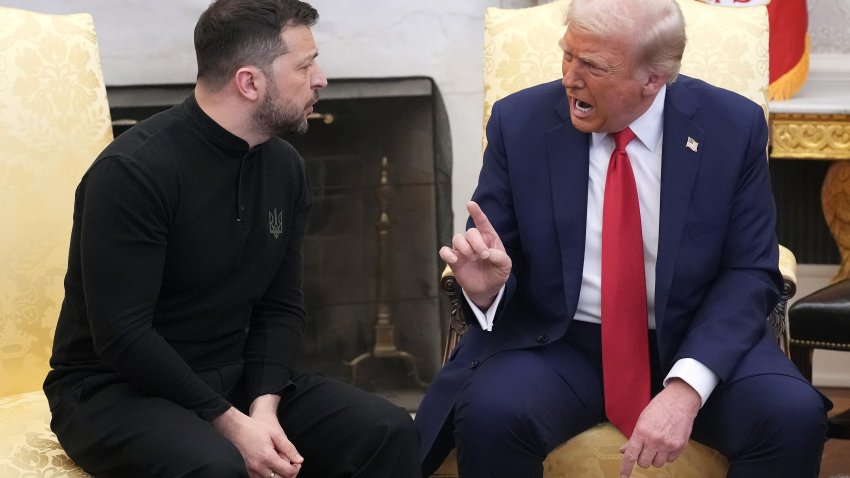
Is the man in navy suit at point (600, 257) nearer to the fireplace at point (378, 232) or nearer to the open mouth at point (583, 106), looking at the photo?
the open mouth at point (583, 106)

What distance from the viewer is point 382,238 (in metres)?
3.71

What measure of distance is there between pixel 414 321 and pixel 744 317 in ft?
5.58

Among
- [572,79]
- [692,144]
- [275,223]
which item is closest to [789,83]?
[692,144]

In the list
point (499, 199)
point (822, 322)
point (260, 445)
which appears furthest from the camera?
point (822, 322)

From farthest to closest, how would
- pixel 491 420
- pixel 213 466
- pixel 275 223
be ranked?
pixel 275 223 → pixel 491 420 → pixel 213 466

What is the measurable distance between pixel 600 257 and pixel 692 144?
0.91 feet

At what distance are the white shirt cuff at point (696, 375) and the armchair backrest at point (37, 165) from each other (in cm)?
126

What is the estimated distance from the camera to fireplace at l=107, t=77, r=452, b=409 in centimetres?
366

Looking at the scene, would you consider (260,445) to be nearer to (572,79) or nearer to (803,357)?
(572,79)

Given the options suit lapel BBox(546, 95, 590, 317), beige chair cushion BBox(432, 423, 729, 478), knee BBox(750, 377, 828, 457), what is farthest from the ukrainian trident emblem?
knee BBox(750, 377, 828, 457)

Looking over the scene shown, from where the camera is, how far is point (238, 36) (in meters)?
2.07

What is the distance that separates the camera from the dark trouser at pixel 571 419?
6.63ft

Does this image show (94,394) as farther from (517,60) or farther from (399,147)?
(399,147)

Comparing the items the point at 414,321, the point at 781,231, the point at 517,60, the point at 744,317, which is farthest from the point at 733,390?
the point at 781,231
